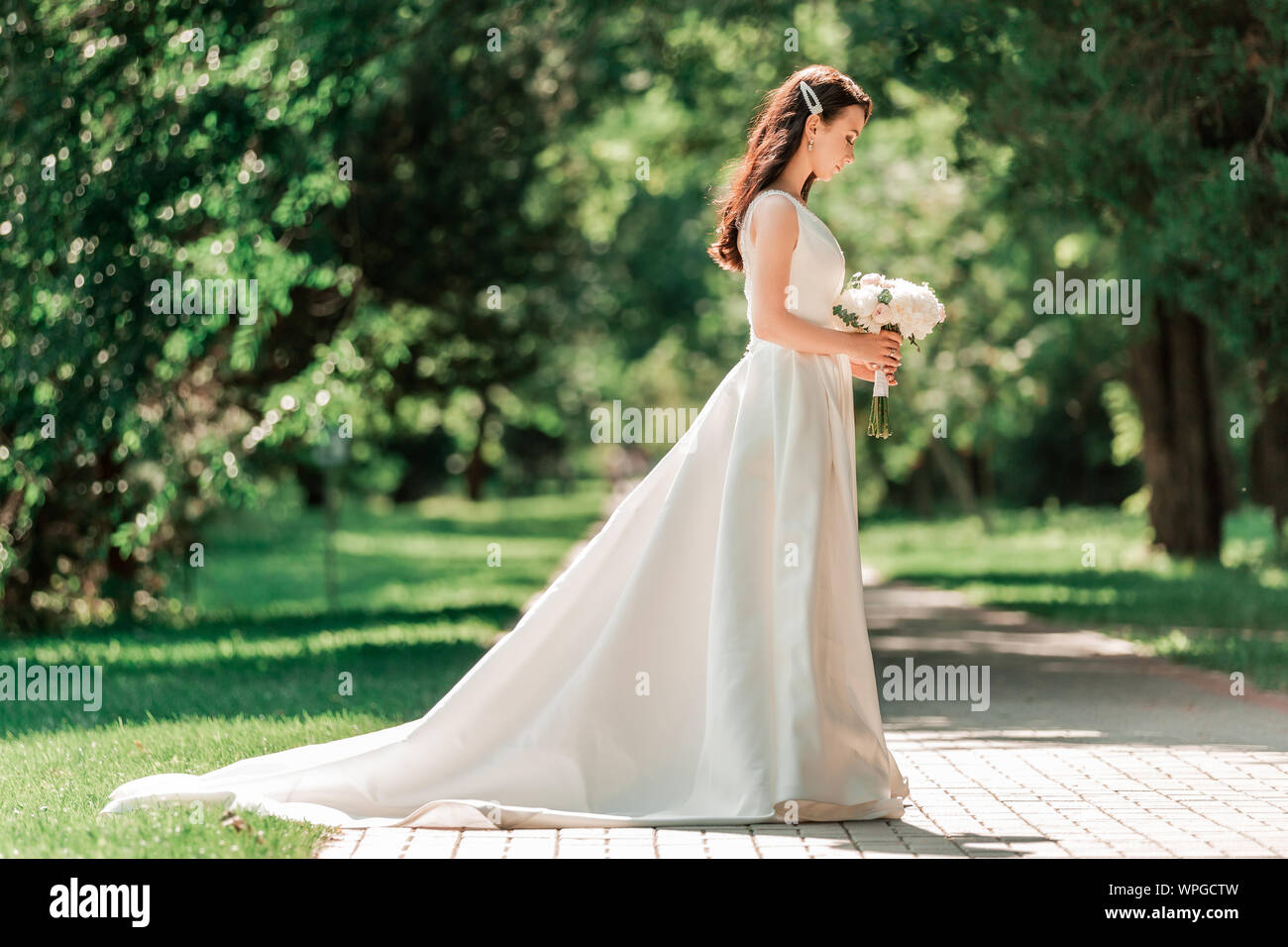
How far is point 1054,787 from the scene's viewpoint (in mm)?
7574

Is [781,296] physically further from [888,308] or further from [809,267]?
[888,308]

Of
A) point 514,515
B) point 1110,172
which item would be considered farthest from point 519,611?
point 514,515

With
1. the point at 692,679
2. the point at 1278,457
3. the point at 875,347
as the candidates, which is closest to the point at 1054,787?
the point at 692,679

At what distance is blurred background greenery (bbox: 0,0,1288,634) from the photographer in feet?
40.0

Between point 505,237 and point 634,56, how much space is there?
2732 mm

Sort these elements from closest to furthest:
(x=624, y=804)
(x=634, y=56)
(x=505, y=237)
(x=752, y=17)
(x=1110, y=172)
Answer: (x=624, y=804) → (x=1110, y=172) → (x=752, y=17) → (x=634, y=56) → (x=505, y=237)

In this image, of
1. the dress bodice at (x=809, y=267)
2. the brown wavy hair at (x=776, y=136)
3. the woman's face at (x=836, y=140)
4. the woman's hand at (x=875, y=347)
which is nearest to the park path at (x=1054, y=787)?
the woman's hand at (x=875, y=347)

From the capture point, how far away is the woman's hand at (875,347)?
6.93 m

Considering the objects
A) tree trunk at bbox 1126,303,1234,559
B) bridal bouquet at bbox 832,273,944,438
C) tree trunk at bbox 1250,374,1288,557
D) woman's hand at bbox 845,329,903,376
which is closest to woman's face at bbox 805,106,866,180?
bridal bouquet at bbox 832,273,944,438

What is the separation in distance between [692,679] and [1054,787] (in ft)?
5.91

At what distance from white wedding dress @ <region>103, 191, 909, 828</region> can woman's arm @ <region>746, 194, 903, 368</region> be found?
0.25 feet
